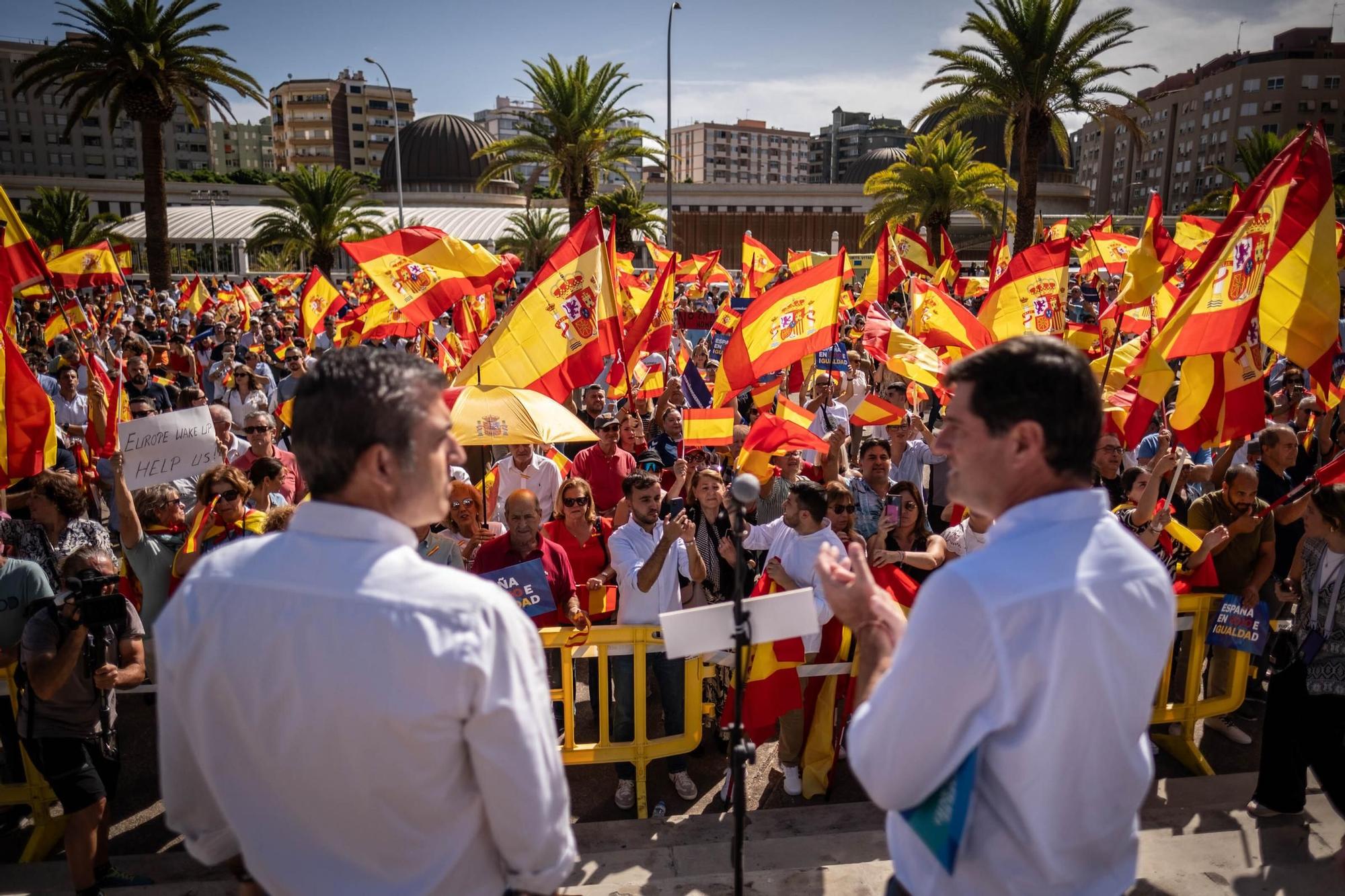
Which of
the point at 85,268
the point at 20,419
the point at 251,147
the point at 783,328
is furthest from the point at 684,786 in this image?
→ the point at 251,147

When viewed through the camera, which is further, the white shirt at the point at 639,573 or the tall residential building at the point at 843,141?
the tall residential building at the point at 843,141

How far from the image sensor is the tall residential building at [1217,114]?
77.4m

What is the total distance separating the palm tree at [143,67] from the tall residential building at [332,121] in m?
91.6

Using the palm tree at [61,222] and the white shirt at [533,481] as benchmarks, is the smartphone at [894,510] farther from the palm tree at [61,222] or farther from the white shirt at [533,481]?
the palm tree at [61,222]

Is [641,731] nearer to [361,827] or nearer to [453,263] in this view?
[361,827]

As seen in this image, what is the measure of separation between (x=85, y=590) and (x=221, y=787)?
8.04ft

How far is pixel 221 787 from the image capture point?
1.63 meters

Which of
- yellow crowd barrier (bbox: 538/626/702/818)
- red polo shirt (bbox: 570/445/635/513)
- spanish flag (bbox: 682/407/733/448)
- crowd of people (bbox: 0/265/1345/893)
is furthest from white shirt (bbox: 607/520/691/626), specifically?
crowd of people (bbox: 0/265/1345/893)

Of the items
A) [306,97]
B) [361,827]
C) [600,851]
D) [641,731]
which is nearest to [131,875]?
[600,851]

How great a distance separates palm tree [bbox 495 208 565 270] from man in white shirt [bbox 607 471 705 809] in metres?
33.8

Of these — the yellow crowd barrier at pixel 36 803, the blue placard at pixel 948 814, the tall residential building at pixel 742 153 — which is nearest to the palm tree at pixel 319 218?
the yellow crowd barrier at pixel 36 803

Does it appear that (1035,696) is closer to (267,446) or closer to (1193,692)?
(1193,692)

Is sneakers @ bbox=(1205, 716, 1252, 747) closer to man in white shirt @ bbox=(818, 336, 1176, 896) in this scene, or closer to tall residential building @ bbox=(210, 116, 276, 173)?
man in white shirt @ bbox=(818, 336, 1176, 896)

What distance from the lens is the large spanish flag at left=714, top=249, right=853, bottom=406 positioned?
24.1 feet
